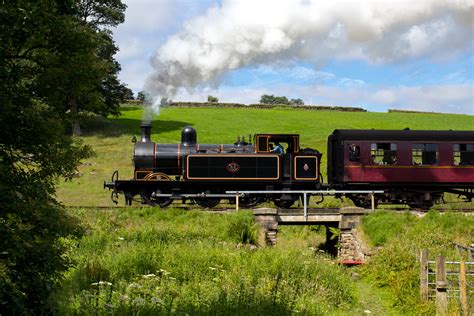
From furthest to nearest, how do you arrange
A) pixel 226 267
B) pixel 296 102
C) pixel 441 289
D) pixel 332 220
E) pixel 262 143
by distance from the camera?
pixel 296 102, pixel 262 143, pixel 332 220, pixel 226 267, pixel 441 289

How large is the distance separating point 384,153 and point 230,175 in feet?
19.3

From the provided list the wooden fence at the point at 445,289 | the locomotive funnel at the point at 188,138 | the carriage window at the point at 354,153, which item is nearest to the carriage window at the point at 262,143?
the locomotive funnel at the point at 188,138

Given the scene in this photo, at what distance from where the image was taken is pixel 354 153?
64.2ft

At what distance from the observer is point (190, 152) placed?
19.7m

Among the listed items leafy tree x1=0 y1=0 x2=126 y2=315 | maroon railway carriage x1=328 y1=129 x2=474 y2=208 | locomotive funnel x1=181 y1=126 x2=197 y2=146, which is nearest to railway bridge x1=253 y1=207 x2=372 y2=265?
maroon railway carriage x1=328 y1=129 x2=474 y2=208

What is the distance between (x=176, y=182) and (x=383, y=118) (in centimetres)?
4248

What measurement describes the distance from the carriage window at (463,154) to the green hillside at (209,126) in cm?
1333

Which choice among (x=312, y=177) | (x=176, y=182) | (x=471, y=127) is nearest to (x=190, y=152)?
(x=176, y=182)

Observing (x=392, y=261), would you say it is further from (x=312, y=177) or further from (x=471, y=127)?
(x=471, y=127)

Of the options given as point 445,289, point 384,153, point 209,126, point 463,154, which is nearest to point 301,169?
point 384,153

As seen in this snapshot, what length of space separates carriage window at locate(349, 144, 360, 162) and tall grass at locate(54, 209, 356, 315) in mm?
5021

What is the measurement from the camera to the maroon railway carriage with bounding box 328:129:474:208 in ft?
63.4

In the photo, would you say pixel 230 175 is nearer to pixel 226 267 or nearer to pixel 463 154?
pixel 226 267

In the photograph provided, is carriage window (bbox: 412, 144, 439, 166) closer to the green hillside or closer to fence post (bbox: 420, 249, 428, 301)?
fence post (bbox: 420, 249, 428, 301)
